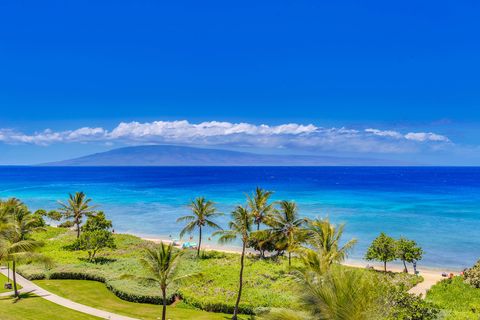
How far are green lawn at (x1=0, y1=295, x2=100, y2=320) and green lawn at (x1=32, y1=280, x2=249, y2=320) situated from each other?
2121 mm

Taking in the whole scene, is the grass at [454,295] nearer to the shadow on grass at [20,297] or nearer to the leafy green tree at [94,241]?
the shadow on grass at [20,297]

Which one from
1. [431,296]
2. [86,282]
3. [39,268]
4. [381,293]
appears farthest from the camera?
[39,268]

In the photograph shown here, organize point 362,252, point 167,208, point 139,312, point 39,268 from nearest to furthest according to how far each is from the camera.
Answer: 1. point 139,312
2. point 39,268
3. point 362,252
4. point 167,208

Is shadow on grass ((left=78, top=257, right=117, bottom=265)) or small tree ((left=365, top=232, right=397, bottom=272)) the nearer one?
small tree ((left=365, top=232, right=397, bottom=272))

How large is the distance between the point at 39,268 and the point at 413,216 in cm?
7543

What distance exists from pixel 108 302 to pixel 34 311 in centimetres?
538

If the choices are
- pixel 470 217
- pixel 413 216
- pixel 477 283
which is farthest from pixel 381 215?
pixel 477 283

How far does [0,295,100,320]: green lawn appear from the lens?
24.4 metres

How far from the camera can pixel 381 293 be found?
10086mm

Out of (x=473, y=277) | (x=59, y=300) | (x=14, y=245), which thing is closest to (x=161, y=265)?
(x=59, y=300)

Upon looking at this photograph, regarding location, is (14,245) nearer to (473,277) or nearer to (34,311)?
(34,311)

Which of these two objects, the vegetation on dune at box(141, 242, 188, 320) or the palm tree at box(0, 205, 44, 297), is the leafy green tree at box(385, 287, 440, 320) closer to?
the vegetation on dune at box(141, 242, 188, 320)

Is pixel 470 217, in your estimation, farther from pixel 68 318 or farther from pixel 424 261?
pixel 68 318

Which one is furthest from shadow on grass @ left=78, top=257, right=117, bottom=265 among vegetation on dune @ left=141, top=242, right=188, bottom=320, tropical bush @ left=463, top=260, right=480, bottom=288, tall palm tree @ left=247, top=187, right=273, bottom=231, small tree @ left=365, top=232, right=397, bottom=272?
tropical bush @ left=463, top=260, right=480, bottom=288
